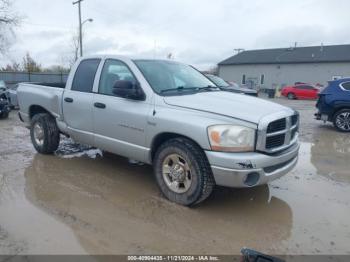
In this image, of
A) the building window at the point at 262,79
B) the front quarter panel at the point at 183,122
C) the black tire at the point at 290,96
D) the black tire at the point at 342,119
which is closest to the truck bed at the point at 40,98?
the front quarter panel at the point at 183,122

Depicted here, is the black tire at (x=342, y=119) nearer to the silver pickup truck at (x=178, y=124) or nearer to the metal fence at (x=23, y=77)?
the silver pickup truck at (x=178, y=124)

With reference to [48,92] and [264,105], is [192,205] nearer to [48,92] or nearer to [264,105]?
[264,105]

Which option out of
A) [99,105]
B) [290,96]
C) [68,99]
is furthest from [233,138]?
[290,96]

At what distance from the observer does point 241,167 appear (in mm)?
3656

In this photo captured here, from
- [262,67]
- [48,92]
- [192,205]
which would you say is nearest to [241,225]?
[192,205]

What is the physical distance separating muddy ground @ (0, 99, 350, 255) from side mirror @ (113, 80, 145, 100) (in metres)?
1.39

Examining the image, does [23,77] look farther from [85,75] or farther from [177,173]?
[177,173]

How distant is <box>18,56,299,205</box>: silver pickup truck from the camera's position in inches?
147

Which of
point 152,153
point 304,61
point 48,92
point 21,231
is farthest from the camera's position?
point 304,61

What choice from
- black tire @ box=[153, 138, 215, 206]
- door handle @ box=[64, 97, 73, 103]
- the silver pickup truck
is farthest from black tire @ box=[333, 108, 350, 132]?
door handle @ box=[64, 97, 73, 103]

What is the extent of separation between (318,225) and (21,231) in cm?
337

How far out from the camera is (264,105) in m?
4.33

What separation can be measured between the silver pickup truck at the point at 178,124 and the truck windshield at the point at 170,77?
2 centimetres

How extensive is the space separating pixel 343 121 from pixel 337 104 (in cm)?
60
